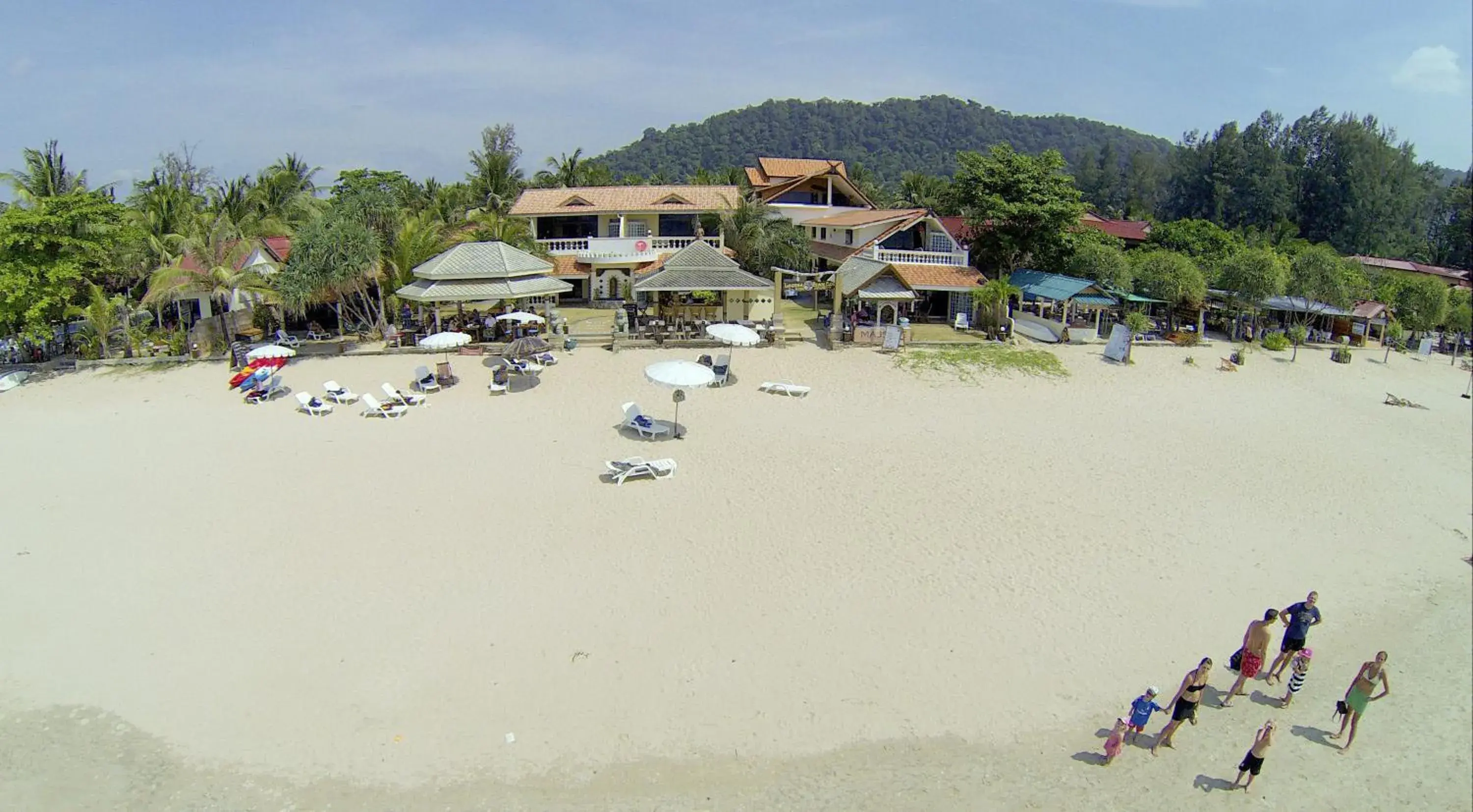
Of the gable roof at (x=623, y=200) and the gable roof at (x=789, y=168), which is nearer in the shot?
the gable roof at (x=623, y=200)

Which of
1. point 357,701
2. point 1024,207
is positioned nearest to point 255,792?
point 357,701

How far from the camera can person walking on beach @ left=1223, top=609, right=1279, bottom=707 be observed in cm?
892

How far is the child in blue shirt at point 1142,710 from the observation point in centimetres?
794

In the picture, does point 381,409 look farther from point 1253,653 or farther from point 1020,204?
point 1020,204

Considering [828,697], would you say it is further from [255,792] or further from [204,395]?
[204,395]

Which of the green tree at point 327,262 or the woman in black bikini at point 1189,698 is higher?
the green tree at point 327,262

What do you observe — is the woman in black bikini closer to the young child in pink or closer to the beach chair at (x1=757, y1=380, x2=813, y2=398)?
the young child in pink

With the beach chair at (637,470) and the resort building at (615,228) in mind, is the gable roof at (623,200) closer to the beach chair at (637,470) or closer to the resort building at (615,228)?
the resort building at (615,228)

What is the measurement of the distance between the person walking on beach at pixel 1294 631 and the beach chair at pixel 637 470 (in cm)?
955

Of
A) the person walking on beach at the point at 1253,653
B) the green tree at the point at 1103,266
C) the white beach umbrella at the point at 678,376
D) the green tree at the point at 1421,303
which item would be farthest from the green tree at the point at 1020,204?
the person walking on beach at the point at 1253,653

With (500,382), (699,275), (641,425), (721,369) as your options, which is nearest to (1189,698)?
(641,425)

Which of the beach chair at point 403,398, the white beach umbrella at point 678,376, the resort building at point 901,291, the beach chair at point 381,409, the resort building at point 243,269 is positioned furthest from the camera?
the resort building at point 901,291

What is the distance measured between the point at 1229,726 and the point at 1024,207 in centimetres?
2310

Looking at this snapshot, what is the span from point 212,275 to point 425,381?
30.1 ft
